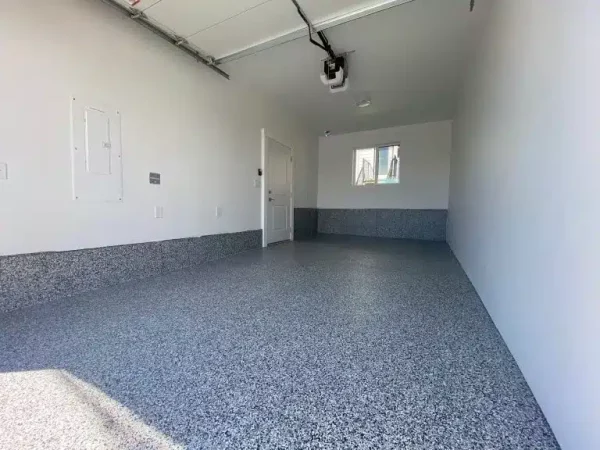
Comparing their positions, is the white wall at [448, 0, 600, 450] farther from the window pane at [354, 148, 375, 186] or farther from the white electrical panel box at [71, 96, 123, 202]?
the window pane at [354, 148, 375, 186]

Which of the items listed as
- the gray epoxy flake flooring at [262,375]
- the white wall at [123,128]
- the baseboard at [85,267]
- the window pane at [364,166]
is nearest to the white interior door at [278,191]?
the white wall at [123,128]

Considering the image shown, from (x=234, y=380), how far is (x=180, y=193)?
2548 mm

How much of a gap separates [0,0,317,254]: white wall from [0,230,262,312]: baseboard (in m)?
0.08

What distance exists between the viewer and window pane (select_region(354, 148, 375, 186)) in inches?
261

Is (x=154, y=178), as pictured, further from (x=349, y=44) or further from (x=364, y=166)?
(x=364, y=166)

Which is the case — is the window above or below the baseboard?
above

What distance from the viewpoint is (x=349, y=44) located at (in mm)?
3061

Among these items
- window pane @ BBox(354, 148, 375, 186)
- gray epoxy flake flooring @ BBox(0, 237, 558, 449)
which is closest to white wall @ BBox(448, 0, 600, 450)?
gray epoxy flake flooring @ BBox(0, 237, 558, 449)

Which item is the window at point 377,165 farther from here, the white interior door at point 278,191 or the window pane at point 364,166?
the white interior door at point 278,191

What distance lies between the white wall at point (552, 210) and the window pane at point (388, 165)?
474cm

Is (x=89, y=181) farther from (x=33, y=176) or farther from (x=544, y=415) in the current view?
(x=544, y=415)

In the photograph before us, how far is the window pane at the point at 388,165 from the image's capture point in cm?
636

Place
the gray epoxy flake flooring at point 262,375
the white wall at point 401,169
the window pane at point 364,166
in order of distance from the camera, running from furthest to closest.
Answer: the window pane at point 364,166
the white wall at point 401,169
the gray epoxy flake flooring at point 262,375

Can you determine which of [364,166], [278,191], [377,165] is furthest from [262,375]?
[364,166]
